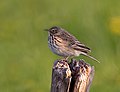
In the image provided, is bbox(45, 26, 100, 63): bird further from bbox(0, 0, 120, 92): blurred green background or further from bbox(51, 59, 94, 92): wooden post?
bbox(51, 59, 94, 92): wooden post

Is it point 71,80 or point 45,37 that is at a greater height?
point 45,37

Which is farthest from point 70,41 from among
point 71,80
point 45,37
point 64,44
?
point 45,37

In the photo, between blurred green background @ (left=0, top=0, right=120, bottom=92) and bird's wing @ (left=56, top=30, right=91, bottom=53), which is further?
blurred green background @ (left=0, top=0, right=120, bottom=92)

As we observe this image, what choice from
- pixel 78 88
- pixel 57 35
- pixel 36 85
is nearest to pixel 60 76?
pixel 78 88

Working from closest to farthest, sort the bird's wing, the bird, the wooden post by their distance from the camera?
the wooden post
the bird's wing
the bird

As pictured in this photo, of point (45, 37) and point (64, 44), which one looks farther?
point (45, 37)

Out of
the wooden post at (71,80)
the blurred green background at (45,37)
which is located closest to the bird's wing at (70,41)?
the blurred green background at (45,37)

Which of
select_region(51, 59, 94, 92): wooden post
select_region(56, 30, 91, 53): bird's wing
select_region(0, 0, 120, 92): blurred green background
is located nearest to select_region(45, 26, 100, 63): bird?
select_region(56, 30, 91, 53): bird's wing

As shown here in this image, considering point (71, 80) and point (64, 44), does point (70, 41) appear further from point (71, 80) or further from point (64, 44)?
point (71, 80)
